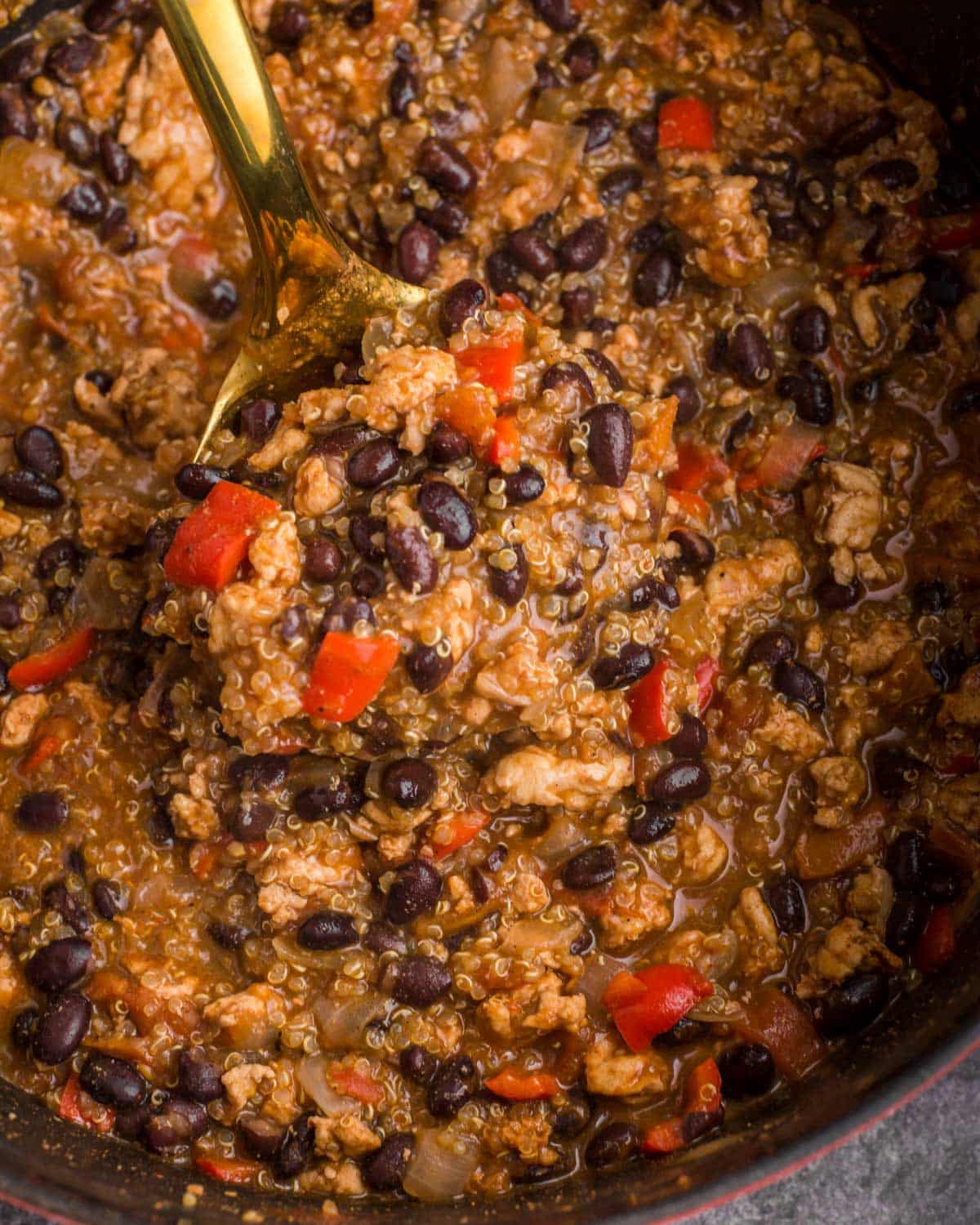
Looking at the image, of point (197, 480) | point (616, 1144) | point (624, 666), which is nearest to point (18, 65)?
point (197, 480)

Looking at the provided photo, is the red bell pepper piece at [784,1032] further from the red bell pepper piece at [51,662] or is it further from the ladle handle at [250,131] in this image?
the ladle handle at [250,131]

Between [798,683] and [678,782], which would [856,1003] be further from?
[798,683]

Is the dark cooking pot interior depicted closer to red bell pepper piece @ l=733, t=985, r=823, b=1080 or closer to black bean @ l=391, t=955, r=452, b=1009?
red bell pepper piece @ l=733, t=985, r=823, b=1080

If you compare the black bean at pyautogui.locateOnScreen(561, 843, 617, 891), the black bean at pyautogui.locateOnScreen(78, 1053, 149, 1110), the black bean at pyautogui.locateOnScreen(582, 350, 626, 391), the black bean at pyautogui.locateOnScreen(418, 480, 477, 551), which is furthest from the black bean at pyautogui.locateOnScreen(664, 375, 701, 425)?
the black bean at pyautogui.locateOnScreen(78, 1053, 149, 1110)

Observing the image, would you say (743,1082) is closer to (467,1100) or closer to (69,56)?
(467,1100)

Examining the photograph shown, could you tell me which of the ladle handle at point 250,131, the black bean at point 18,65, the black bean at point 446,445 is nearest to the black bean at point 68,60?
the black bean at point 18,65

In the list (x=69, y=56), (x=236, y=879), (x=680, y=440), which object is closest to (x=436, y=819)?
(x=236, y=879)
